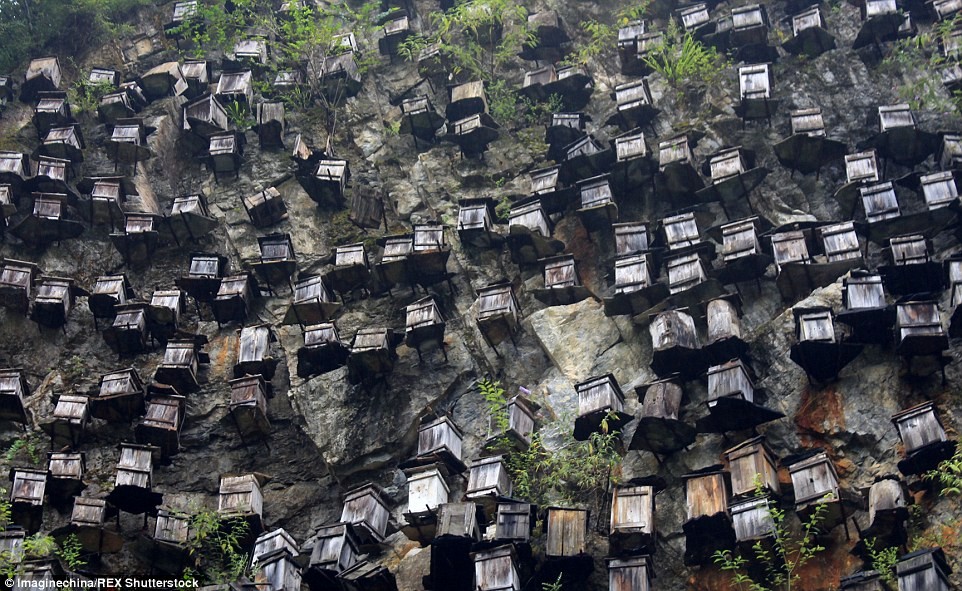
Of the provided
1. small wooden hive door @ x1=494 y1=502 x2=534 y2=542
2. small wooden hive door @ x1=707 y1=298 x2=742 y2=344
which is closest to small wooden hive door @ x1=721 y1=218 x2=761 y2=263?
small wooden hive door @ x1=707 y1=298 x2=742 y2=344

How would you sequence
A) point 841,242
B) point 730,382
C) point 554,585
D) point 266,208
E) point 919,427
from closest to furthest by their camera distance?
point 919,427
point 554,585
point 730,382
point 841,242
point 266,208

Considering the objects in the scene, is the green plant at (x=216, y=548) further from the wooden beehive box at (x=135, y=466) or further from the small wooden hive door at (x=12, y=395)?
the small wooden hive door at (x=12, y=395)

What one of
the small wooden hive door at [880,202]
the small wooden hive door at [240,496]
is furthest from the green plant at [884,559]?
the small wooden hive door at [240,496]

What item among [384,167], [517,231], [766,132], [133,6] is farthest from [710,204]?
[133,6]

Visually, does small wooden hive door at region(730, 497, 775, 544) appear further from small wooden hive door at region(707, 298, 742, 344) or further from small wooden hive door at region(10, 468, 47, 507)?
small wooden hive door at region(10, 468, 47, 507)

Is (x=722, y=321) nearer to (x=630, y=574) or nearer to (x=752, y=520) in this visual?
(x=752, y=520)

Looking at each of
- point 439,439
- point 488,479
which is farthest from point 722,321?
point 439,439

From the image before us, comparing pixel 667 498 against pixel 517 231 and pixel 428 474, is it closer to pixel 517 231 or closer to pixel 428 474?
pixel 428 474
